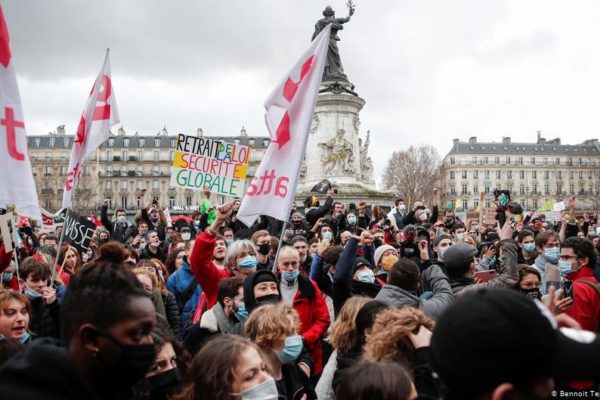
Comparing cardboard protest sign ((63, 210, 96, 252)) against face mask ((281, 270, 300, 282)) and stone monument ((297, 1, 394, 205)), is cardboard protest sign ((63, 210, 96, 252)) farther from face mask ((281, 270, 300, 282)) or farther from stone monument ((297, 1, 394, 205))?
stone monument ((297, 1, 394, 205))

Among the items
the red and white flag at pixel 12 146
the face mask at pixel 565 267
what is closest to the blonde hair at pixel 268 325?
the red and white flag at pixel 12 146

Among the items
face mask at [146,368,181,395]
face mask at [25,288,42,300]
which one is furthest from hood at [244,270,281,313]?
face mask at [25,288,42,300]

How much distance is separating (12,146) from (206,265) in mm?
1941

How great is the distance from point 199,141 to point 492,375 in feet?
29.3

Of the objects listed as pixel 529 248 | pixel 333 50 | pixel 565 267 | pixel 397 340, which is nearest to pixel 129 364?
pixel 397 340

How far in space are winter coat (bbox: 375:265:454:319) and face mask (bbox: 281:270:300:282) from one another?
3.50 feet

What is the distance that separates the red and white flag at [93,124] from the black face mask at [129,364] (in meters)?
4.96

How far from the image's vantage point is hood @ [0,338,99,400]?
1902 mm

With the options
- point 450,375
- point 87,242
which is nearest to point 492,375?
point 450,375

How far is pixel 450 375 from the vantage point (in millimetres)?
1729

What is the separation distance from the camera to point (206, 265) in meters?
5.53

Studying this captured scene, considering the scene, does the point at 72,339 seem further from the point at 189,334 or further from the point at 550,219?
the point at 550,219

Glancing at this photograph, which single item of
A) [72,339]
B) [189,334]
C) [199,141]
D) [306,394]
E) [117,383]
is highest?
[199,141]

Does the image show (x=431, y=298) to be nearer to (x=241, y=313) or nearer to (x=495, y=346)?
(x=241, y=313)
